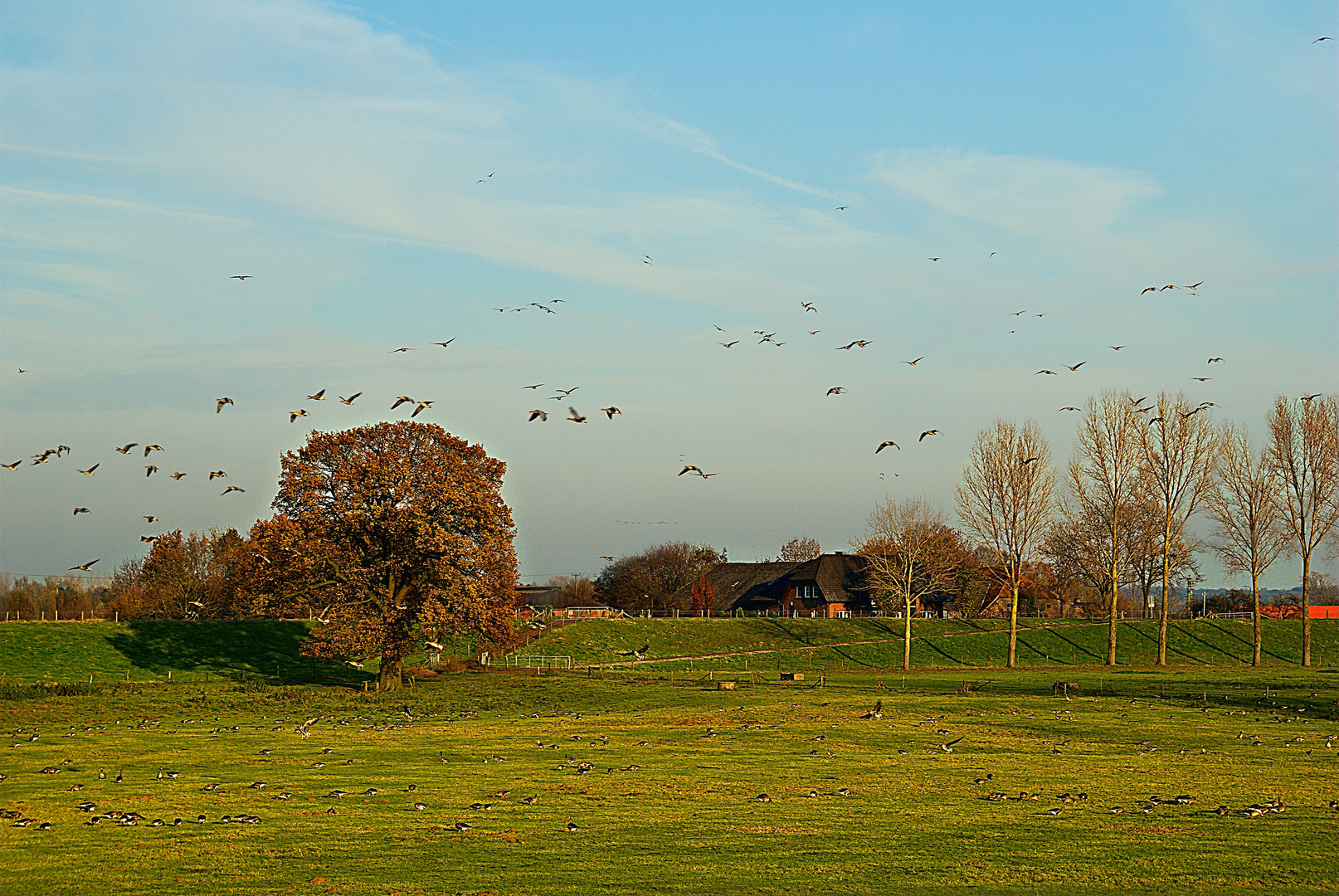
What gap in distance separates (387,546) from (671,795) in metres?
37.0

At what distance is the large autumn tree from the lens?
177 ft

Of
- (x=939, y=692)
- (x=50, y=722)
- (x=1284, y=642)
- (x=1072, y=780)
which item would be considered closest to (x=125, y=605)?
(x=50, y=722)

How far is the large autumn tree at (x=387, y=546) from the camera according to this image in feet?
177

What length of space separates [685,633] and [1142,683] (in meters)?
40.2

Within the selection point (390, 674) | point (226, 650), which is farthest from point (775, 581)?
point (390, 674)

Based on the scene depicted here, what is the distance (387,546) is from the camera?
56531mm

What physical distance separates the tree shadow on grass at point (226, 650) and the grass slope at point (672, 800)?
19.3m

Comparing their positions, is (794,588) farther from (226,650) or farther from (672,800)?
(672,800)

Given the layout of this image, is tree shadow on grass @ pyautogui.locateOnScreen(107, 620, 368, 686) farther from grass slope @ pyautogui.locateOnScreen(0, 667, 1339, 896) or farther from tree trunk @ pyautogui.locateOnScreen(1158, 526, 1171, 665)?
tree trunk @ pyautogui.locateOnScreen(1158, 526, 1171, 665)

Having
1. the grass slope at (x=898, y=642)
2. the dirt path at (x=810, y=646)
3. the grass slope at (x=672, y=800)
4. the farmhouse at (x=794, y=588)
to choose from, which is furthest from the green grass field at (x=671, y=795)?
the farmhouse at (x=794, y=588)

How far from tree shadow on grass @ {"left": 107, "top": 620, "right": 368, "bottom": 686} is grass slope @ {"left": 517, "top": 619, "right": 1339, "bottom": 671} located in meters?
17.4

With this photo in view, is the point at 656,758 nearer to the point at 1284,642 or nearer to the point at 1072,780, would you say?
the point at 1072,780

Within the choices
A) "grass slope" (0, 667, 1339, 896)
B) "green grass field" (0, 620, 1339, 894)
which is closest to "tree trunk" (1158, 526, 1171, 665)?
"green grass field" (0, 620, 1339, 894)

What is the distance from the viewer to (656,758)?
2908 cm
